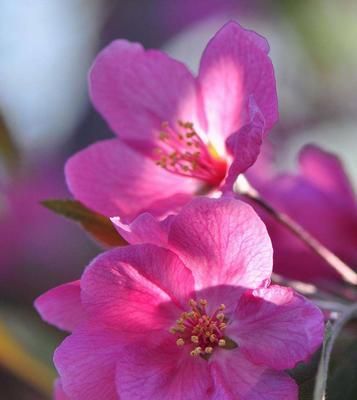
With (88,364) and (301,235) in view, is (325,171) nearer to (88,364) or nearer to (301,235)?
(301,235)

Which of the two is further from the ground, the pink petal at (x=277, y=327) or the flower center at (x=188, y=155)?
the flower center at (x=188, y=155)

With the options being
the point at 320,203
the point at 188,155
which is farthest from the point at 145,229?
the point at 320,203

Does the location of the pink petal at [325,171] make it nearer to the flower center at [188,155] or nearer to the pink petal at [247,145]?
the flower center at [188,155]

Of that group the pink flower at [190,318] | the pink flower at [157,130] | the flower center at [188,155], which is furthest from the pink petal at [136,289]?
the flower center at [188,155]

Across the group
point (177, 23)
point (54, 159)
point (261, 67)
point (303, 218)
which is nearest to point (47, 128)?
point (54, 159)

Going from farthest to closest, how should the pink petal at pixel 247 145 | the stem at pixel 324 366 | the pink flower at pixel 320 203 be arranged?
the pink flower at pixel 320 203, the pink petal at pixel 247 145, the stem at pixel 324 366

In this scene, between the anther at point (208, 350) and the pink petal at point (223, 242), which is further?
the anther at point (208, 350)
